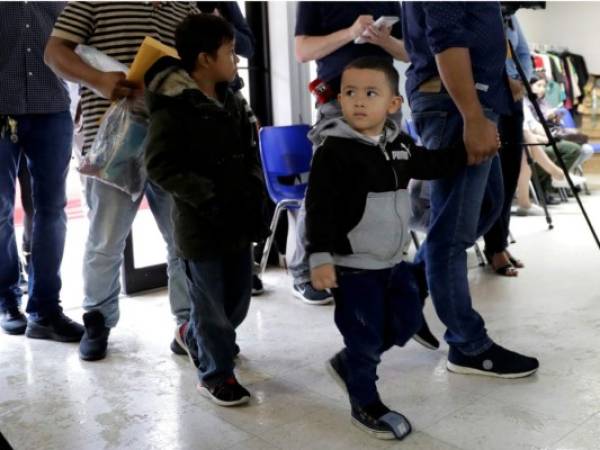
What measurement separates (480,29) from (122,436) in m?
1.41

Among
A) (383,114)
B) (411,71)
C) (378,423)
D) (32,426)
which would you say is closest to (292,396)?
(378,423)

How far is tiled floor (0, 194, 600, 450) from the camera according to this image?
71.5 inches

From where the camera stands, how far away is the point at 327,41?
266 cm

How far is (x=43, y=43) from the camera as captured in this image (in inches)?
104

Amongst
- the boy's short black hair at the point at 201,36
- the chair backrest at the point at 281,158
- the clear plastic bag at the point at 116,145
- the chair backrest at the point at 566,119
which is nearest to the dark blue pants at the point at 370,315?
the boy's short black hair at the point at 201,36

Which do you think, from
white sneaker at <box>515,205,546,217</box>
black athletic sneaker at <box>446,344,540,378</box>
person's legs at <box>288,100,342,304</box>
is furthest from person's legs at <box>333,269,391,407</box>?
white sneaker at <box>515,205,546,217</box>

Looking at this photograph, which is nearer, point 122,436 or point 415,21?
point 122,436

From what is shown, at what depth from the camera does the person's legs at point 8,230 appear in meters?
2.63

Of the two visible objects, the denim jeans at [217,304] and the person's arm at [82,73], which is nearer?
the denim jeans at [217,304]

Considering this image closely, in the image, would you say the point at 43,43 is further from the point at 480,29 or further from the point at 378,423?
the point at 378,423

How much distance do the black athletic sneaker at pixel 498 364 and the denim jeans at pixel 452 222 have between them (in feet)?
0.08

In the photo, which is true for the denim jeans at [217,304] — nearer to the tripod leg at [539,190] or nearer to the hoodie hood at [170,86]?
the hoodie hood at [170,86]

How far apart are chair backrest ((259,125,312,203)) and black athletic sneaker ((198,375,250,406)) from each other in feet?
5.08

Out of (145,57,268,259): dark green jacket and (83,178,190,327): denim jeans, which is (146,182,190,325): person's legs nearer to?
(83,178,190,327): denim jeans
